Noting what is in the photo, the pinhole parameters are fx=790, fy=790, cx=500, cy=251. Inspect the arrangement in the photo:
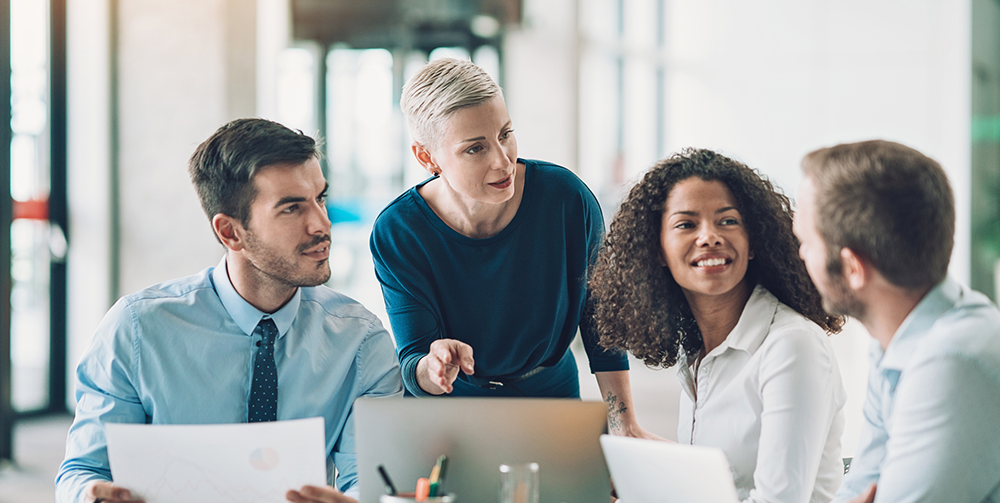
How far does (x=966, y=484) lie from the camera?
1.02 m

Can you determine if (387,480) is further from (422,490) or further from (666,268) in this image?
(666,268)

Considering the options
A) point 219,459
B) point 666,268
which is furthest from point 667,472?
point 666,268

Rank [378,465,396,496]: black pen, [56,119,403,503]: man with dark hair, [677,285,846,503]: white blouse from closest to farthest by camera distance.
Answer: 1. [378,465,396,496]: black pen
2. [677,285,846,503]: white blouse
3. [56,119,403,503]: man with dark hair

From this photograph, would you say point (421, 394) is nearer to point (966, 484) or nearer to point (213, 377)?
point (213, 377)

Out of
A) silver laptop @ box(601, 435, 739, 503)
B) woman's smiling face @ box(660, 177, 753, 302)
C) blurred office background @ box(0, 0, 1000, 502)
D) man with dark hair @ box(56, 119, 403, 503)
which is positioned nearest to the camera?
silver laptop @ box(601, 435, 739, 503)

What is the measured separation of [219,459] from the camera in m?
1.12

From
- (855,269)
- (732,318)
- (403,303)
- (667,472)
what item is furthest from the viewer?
(403,303)

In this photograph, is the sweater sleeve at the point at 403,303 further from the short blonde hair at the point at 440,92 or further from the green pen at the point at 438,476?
the green pen at the point at 438,476

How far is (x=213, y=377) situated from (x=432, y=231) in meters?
0.60

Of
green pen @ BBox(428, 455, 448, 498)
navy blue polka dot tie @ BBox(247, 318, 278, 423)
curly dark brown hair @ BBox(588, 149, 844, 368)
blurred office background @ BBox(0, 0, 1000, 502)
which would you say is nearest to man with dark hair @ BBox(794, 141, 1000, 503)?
curly dark brown hair @ BBox(588, 149, 844, 368)

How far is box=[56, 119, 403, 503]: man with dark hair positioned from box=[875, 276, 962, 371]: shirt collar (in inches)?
36.1

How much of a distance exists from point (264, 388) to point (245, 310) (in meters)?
0.16

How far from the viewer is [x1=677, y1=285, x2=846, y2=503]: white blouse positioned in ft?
4.49

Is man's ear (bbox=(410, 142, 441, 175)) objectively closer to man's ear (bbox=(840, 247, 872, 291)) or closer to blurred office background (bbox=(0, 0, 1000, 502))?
man's ear (bbox=(840, 247, 872, 291))
